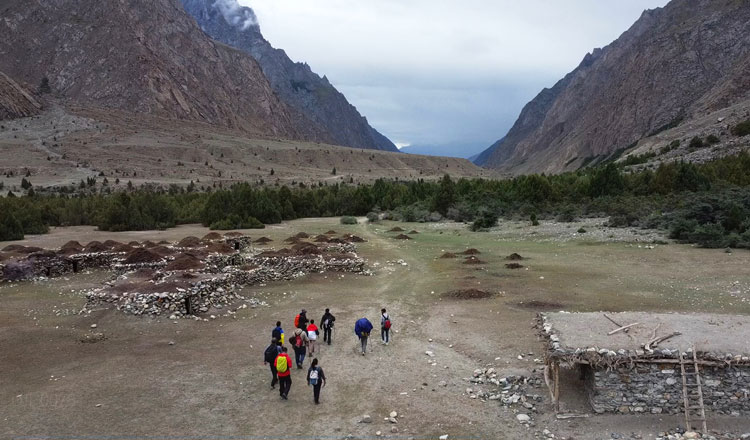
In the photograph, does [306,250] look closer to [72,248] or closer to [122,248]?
[122,248]

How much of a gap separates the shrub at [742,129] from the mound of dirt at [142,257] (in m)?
76.1

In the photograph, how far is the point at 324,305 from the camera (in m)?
21.6

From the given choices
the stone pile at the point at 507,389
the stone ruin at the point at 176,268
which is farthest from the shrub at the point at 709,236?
the stone pile at the point at 507,389

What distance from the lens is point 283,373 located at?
40.7 ft

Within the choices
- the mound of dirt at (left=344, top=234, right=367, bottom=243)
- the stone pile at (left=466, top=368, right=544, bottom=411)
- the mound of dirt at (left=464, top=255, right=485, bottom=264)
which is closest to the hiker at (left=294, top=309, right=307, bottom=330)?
the stone pile at (left=466, top=368, right=544, bottom=411)

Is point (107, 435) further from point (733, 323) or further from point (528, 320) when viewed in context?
point (733, 323)

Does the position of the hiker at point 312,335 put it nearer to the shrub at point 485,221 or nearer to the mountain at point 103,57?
the shrub at point 485,221

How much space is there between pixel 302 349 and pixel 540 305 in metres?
9.81

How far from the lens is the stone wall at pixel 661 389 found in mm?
11000

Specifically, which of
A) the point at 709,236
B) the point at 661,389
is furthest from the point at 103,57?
the point at 661,389

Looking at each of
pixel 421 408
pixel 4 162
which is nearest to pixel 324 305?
pixel 421 408

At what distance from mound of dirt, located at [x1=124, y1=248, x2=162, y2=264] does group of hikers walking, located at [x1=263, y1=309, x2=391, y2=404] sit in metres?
13.8

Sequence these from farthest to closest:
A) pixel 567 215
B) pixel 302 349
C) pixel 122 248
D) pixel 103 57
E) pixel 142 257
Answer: pixel 103 57
pixel 567 215
pixel 122 248
pixel 142 257
pixel 302 349

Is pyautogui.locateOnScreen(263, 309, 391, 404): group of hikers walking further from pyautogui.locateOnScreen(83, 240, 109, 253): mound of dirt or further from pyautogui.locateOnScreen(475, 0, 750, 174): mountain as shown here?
pyautogui.locateOnScreen(475, 0, 750, 174): mountain
